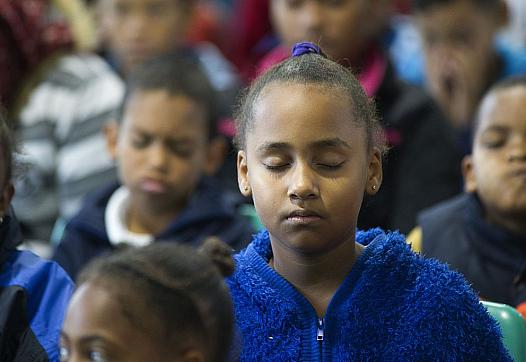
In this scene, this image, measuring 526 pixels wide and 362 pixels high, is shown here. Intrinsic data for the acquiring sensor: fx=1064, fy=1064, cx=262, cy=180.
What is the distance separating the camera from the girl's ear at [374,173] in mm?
2008

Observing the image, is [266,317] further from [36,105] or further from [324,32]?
[36,105]

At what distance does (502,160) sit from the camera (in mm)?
2529

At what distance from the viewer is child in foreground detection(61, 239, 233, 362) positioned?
5.24ft

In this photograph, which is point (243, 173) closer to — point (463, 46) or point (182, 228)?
point (182, 228)

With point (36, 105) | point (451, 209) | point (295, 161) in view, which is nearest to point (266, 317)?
point (295, 161)

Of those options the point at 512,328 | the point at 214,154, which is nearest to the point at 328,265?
the point at 512,328

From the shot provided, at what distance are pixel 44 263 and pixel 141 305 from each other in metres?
0.58

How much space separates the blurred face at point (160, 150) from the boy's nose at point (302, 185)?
1.06m

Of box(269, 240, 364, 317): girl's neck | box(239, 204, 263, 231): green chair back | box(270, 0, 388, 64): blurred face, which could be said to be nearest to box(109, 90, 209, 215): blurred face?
box(239, 204, 263, 231): green chair back

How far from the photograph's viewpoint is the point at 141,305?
5.29 ft

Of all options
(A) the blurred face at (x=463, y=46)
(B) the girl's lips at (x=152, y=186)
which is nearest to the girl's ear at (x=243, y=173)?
(B) the girl's lips at (x=152, y=186)

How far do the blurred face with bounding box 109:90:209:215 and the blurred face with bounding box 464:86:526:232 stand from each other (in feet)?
2.55

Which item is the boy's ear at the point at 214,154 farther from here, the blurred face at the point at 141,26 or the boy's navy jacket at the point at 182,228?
the blurred face at the point at 141,26

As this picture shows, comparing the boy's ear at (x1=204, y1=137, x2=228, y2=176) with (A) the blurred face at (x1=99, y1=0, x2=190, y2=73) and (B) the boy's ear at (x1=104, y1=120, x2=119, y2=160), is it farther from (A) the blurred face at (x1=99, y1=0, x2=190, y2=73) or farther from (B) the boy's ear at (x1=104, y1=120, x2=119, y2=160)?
(A) the blurred face at (x1=99, y1=0, x2=190, y2=73)
